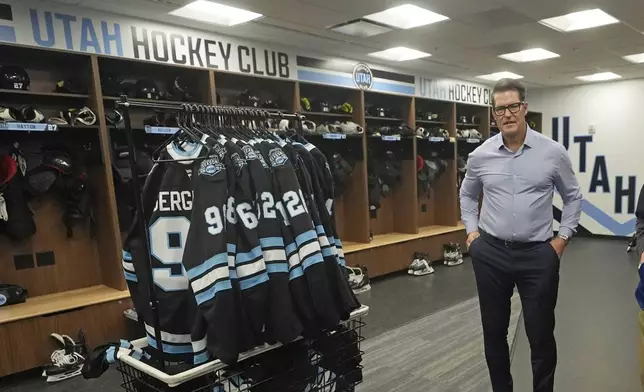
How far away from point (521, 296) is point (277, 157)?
1.43 metres

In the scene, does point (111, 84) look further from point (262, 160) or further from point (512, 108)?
point (512, 108)

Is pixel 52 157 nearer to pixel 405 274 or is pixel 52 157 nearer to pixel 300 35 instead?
pixel 300 35

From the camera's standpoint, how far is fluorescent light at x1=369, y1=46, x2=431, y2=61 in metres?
5.63

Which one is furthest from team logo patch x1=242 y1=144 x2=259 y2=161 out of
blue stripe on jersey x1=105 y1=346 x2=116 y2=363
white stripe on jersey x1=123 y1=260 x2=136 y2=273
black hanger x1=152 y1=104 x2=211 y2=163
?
blue stripe on jersey x1=105 y1=346 x2=116 y2=363

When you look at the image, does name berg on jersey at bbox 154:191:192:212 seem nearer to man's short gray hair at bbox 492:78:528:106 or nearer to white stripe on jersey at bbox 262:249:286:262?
white stripe on jersey at bbox 262:249:286:262

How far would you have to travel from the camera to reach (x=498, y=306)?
89.0 inches

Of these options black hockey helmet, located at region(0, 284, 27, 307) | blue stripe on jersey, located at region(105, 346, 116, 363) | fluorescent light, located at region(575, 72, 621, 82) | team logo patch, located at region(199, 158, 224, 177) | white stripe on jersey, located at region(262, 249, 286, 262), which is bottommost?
black hockey helmet, located at region(0, 284, 27, 307)

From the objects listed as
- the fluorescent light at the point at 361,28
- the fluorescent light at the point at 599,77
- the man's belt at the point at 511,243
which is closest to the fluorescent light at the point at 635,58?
the fluorescent light at the point at 599,77

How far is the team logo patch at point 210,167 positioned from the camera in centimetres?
137

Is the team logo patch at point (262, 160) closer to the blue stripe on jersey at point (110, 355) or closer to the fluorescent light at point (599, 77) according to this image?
the blue stripe on jersey at point (110, 355)

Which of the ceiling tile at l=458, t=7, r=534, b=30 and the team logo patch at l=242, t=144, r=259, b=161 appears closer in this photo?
the team logo patch at l=242, t=144, r=259, b=161

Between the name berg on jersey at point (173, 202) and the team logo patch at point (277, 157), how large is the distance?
0.99 ft

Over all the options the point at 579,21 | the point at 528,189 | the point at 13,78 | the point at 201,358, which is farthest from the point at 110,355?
the point at 579,21

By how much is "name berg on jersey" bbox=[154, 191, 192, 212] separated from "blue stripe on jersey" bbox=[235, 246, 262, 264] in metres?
0.21
